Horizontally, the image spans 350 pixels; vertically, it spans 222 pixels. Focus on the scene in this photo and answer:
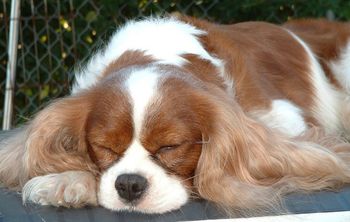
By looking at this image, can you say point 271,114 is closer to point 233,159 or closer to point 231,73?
point 231,73

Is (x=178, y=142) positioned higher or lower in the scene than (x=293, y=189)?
higher

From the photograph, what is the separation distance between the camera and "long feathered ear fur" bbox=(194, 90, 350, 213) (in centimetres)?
293

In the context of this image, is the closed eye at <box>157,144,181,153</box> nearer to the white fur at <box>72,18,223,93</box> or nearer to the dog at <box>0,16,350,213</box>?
the dog at <box>0,16,350,213</box>

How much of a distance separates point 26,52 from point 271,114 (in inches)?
113

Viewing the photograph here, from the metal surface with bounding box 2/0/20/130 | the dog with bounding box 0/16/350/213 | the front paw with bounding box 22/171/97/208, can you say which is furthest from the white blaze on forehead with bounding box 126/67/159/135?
the metal surface with bounding box 2/0/20/130

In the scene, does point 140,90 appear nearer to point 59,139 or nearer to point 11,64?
point 59,139

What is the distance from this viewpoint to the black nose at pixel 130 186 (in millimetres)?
2729

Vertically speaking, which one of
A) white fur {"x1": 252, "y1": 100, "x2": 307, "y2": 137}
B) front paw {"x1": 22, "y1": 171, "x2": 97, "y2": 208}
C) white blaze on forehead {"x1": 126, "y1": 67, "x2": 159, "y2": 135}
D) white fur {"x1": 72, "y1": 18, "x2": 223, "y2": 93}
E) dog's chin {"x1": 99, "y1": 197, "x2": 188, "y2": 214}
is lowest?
dog's chin {"x1": 99, "y1": 197, "x2": 188, "y2": 214}

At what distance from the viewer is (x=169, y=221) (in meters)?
2.74

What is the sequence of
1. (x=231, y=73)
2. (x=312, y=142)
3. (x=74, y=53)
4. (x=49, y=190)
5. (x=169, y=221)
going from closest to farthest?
1. (x=169, y=221)
2. (x=49, y=190)
3. (x=312, y=142)
4. (x=231, y=73)
5. (x=74, y=53)

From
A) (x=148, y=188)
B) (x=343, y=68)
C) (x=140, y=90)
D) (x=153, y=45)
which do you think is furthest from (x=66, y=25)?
(x=148, y=188)

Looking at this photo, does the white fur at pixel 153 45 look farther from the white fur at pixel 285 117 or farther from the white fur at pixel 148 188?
the white fur at pixel 148 188

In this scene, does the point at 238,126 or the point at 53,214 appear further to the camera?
the point at 238,126

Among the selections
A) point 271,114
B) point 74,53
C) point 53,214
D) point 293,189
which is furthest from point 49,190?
point 74,53
